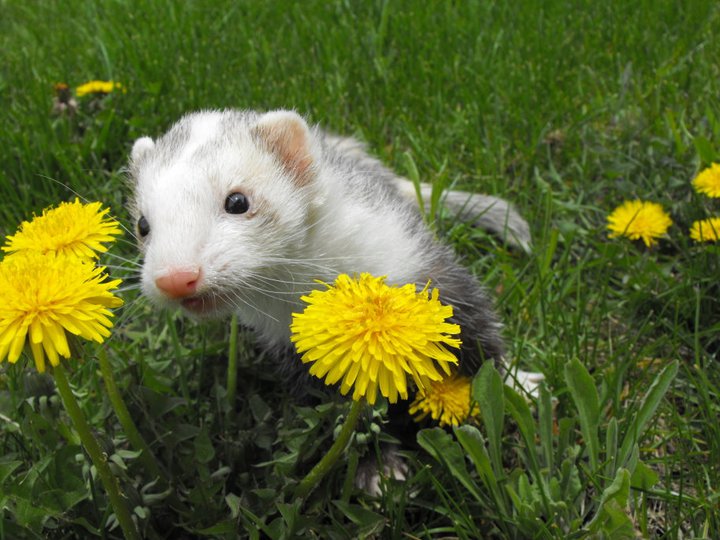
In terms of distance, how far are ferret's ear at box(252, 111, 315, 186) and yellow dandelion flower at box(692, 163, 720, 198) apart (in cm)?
121

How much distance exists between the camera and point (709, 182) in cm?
216

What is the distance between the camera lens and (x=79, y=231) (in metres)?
1.32

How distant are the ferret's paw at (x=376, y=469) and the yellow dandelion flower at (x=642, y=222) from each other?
1045 mm

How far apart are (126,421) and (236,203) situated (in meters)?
0.53

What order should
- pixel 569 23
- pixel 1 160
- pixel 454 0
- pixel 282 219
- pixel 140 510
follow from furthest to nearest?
1. pixel 454 0
2. pixel 569 23
3. pixel 1 160
4. pixel 282 219
5. pixel 140 510

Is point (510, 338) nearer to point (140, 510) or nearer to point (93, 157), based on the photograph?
point (140, 510)

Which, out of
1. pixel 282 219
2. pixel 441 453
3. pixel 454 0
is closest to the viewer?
pixel 441 453

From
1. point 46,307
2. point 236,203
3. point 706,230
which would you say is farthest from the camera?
point 706,230

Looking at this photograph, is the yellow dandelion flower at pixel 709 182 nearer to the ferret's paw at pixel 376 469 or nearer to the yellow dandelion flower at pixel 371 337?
the ferret's paw at pixel 376 469

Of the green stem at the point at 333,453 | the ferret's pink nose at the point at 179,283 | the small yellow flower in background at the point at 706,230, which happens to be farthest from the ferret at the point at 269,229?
the small yellow flower in background at the point at 706,230

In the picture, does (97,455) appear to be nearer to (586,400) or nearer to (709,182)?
(586,400)

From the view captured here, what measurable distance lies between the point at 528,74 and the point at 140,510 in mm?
2702

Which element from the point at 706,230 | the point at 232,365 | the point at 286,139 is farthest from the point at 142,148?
the point at 706,230

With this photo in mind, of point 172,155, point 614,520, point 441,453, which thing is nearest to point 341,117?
point 172,155
